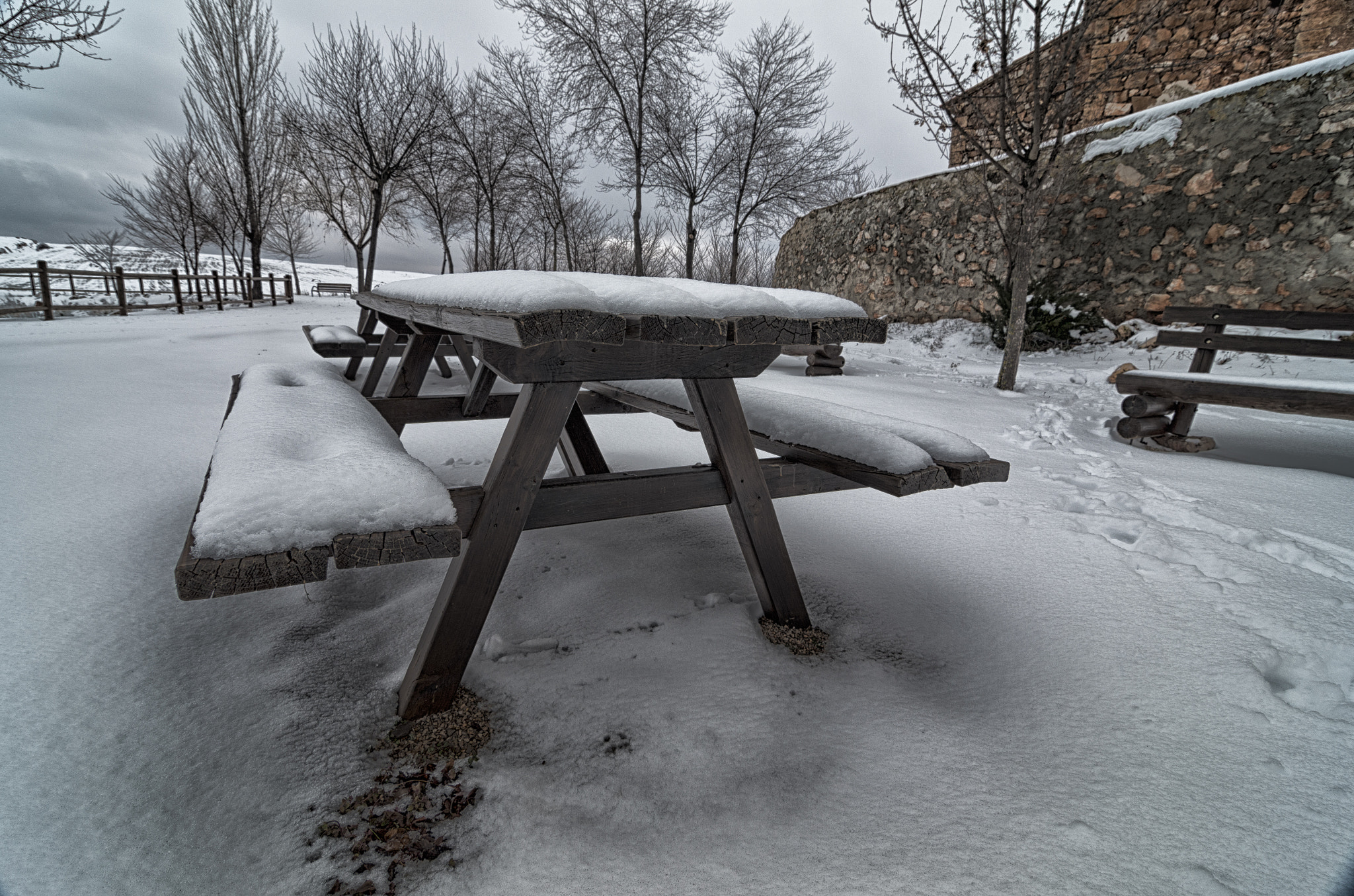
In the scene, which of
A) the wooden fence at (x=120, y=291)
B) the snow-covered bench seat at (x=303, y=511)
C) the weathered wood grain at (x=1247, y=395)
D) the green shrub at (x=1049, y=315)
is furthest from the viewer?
the wooden fence at (x=120, y=291)

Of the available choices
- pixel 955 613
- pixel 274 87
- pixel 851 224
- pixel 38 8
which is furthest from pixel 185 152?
pixel 955 613

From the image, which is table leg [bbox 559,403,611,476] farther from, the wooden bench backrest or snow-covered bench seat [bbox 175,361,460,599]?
the wooden bench backrest

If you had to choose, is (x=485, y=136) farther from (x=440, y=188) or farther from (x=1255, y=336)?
(x=1255, y=336)

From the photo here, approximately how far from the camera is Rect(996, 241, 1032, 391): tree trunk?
5.79m

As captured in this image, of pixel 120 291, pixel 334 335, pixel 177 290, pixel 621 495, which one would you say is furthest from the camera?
pixel 177 290

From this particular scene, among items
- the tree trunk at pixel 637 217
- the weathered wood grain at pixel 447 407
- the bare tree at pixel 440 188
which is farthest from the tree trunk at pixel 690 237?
the weathered wood grain at pixel 447 407

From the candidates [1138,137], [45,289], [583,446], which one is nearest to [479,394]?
[583,446]

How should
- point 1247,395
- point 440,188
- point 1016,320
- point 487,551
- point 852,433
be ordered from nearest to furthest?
1. point 487,551
2. point 852,433
3. point 1247,395
4. point 1016,320
5. point 440,188

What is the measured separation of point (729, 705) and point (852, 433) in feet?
2.86

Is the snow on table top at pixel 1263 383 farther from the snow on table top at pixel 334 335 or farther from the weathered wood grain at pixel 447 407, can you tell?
the snow on table top at pixel 334 335

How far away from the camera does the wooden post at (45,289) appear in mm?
9727

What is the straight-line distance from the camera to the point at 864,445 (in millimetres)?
1666

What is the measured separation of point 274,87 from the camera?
14.7 m

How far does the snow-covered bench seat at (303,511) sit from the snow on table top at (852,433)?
88 centimetres
